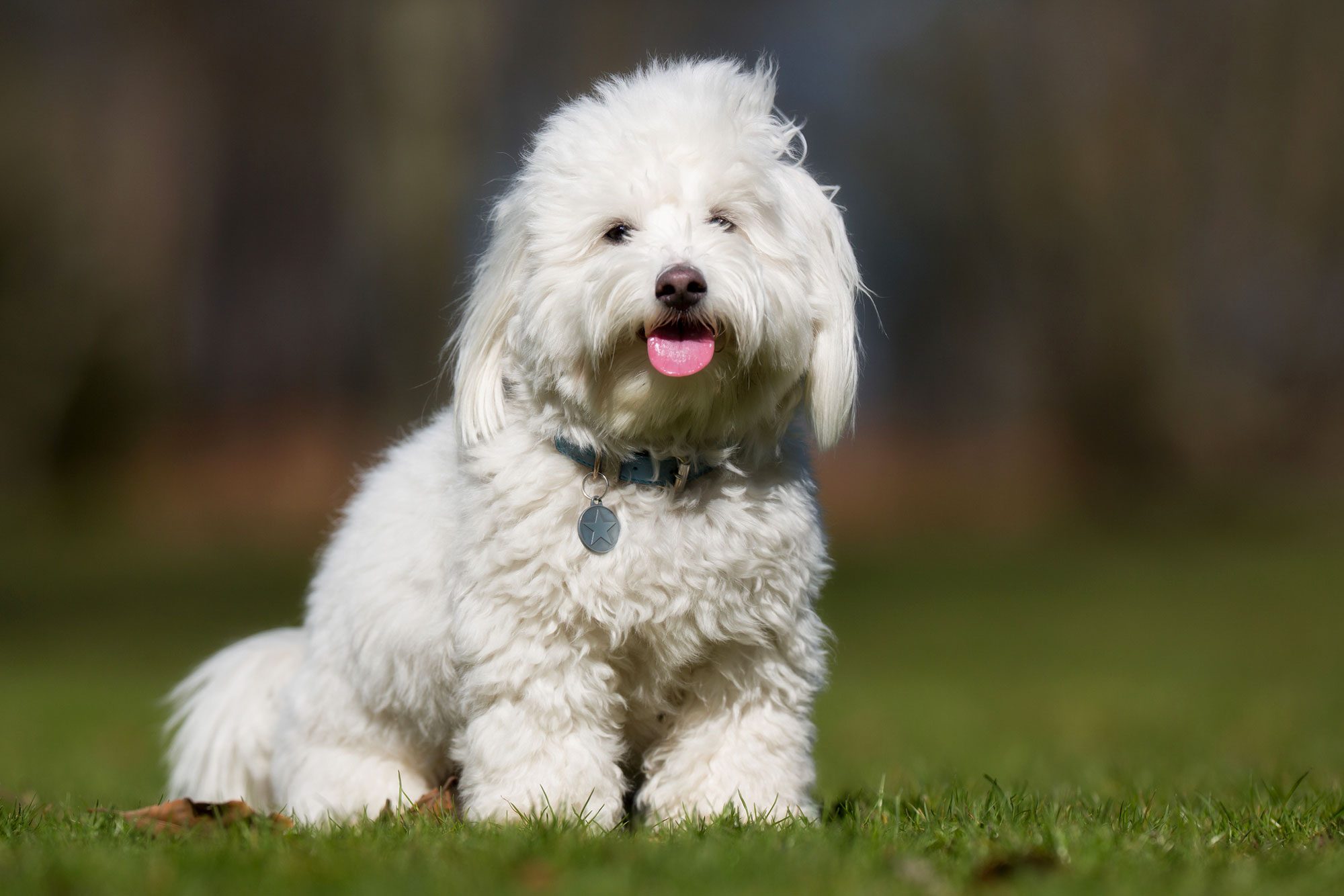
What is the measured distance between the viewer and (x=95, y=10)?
70.4ft

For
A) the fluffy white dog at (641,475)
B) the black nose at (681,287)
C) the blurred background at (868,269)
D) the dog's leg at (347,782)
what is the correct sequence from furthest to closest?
the blurred background at (868,269)
the dog's leg at (347,782)
the fluffy white dog at (641,475)
the black nose at (681,287)

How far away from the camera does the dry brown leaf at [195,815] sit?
3479 millimetres

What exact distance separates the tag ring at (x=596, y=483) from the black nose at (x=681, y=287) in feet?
1.65

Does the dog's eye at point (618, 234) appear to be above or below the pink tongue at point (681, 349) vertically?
above

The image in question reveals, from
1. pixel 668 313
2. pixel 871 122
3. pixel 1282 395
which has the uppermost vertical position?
pixel 871 122

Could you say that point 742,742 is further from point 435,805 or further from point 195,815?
point 195,815

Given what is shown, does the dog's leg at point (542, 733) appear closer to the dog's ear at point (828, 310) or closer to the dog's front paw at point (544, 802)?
the dog's front paw at point (544, 802)

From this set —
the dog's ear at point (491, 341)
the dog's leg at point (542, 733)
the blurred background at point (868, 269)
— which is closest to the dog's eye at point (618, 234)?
the dog's ear at point (491, 341)

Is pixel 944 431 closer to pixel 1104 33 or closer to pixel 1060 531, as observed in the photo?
pixel 1060 531

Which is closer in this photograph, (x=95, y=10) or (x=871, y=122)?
(x=95, y=10)

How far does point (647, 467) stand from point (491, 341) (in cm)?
54

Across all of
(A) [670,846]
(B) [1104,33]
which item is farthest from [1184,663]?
(B) [1104,33]

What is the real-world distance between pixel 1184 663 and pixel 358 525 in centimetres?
835

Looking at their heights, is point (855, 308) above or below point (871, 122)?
below
